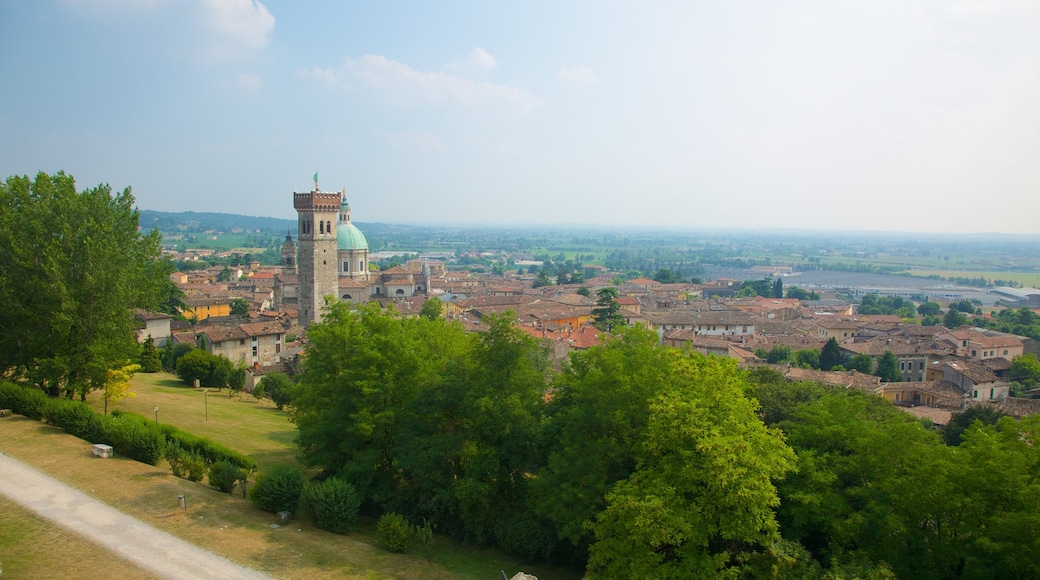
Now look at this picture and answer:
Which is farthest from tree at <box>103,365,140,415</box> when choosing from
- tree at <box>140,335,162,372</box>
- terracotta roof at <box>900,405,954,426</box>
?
terracotta roof at <box>900,405,954,426</box>

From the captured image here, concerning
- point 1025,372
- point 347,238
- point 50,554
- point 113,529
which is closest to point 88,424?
point 113,529

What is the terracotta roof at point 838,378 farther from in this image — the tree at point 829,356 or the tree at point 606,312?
the tree at point 606,312

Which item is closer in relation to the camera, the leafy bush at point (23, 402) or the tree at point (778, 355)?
the leafy bush at point (23, 402)

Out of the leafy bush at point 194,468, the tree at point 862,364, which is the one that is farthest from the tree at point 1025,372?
the leafy bush at point 194,468

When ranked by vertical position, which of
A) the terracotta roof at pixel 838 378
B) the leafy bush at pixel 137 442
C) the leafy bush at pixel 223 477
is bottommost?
the terracotta roof at pixel 838 378

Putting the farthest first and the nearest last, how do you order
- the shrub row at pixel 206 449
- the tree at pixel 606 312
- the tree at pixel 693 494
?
1. the tree at pixel 606 312
2. the shrub row at pixel 206 449
3. the tree at pixel 693 494

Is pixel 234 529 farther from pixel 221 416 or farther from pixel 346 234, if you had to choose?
pixel 346 234

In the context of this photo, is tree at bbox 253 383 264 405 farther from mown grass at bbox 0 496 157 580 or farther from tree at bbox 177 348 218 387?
mown grass at bbox 0 496 157 580
